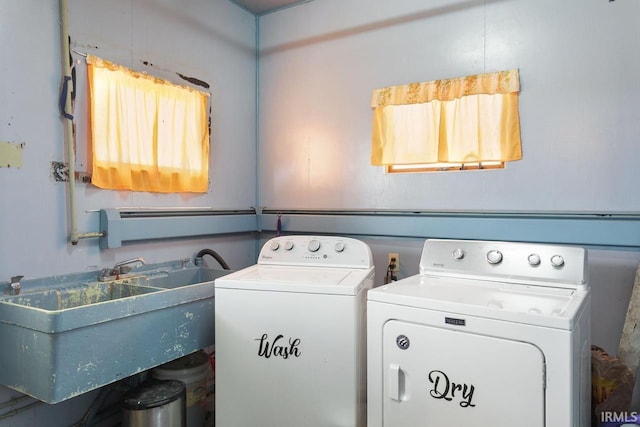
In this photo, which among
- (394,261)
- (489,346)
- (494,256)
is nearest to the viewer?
(489,346)

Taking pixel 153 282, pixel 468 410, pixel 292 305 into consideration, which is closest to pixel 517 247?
pixel 468 410

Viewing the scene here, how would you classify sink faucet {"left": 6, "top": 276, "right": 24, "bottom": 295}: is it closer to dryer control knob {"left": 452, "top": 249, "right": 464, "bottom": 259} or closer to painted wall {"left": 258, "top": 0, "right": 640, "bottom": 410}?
painted wall {"left": 258, "top": 0, "right": 640, "bottom": 410}

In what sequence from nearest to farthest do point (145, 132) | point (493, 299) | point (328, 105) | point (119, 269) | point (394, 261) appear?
point (493, 299), point (119, 269), point (145, 132), point (394, 261), point (328, 105)

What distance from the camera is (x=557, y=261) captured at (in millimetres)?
1738

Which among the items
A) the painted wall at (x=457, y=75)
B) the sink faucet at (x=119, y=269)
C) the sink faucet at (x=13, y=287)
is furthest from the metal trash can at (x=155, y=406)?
the painted wall at (x=457, y=75)

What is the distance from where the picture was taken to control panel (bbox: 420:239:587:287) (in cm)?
172

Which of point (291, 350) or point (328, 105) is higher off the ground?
point (328, 105)

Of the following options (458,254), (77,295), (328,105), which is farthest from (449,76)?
(77,295)

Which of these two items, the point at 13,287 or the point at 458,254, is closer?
the point at 13,287

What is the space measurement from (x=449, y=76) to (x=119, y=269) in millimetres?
2300

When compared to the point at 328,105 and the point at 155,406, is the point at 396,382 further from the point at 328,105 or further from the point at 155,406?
the point at 328,105

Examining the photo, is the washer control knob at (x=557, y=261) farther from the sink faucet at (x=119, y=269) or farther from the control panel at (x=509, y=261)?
the sink faucet at (x=119, y=269)

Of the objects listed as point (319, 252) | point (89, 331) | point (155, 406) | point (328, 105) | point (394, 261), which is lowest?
point (155, 406)

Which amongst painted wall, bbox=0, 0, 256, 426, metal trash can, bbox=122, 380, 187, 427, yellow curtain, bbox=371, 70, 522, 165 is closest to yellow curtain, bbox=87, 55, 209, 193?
painted wall, bbox=0, 0, 256, 426
